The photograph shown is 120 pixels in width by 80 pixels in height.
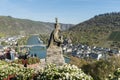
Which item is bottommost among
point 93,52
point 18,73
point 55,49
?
point 93,52

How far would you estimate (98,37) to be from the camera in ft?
650

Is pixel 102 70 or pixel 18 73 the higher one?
pixel 18 73

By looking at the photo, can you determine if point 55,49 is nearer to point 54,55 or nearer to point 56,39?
point 54,55

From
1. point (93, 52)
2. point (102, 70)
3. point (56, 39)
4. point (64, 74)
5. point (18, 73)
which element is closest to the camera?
point (64, 74)

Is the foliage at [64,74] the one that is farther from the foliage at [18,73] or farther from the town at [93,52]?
the town at [93,52]

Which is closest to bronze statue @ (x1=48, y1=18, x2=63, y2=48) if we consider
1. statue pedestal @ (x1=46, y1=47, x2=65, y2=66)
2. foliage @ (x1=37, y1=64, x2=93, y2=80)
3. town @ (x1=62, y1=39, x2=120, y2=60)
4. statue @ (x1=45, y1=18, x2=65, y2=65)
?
statue @ (x1=45, y1=18, x2=65, y2=65)

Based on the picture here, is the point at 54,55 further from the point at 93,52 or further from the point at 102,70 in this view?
the point at 93,52

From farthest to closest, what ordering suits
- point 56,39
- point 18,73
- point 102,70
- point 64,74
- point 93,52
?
point 93,52 → point 102,70 → point 56,39 → point 18,73 → point 64,74

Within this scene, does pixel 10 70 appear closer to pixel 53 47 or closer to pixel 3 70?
pixel 3 70

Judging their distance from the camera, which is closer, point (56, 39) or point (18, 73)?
point (18, 73)

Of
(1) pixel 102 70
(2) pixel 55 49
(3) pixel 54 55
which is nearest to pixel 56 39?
(2) pixel 55 49

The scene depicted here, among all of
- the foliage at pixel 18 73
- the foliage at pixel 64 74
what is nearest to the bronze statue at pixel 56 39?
the foliage at pixel 18 73

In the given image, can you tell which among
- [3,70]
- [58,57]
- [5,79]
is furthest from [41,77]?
[58,57]

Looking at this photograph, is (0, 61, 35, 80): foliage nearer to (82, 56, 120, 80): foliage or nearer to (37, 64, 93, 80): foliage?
(37, 64, 93, 80): foliage
